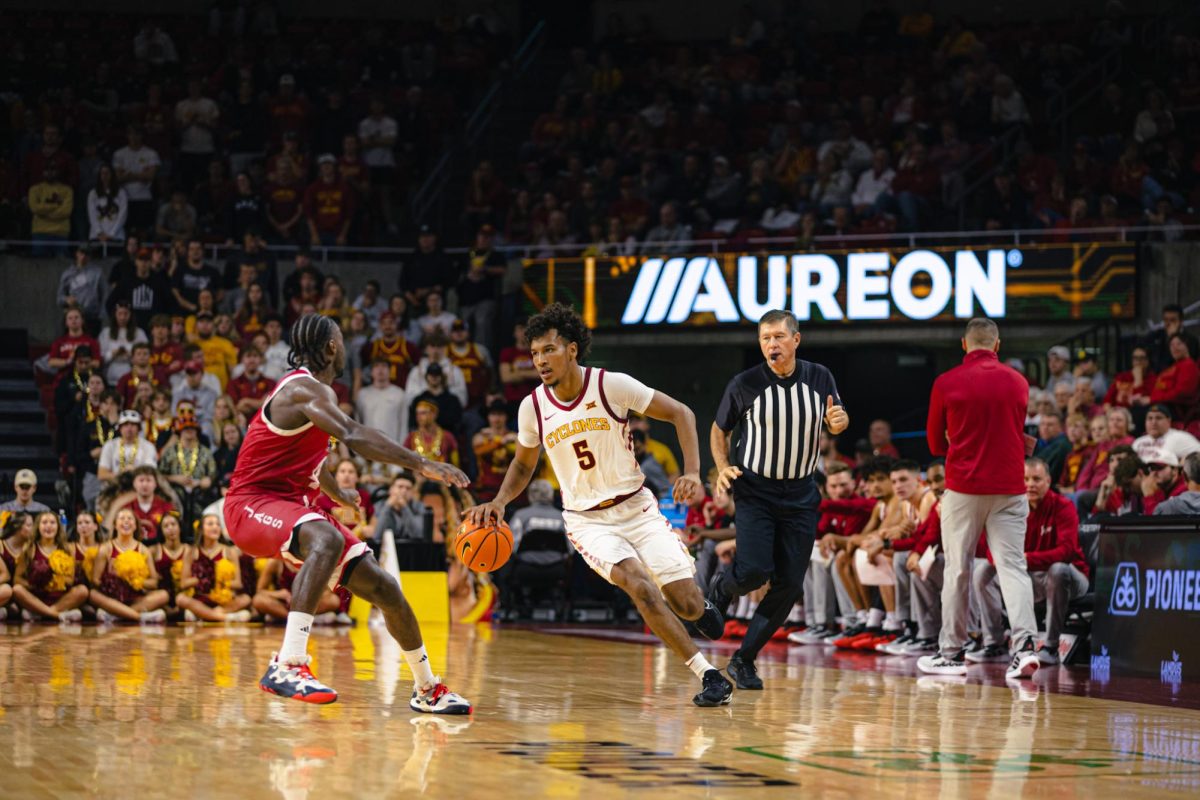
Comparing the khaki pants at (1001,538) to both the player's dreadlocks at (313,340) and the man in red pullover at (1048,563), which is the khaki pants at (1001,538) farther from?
the player's dreadlocks at (313,340)

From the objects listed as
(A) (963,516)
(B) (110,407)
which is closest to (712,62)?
(B) (110,407)

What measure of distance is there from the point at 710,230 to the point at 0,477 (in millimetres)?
8532

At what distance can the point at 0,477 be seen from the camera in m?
16.7

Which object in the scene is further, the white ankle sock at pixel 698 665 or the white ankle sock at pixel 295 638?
the white ankle sock at pixel 698 665

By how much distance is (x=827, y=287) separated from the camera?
1784cm

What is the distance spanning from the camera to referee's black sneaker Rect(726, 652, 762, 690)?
8164mm

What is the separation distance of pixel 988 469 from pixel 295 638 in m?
4.18

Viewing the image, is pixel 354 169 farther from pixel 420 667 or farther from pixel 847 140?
pixel 420 667

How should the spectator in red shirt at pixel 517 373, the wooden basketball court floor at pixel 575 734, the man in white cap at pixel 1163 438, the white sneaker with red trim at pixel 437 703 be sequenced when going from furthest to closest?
the spectator in red shirt at pixel 517 373 < the man in white cap at pixel 1163 438 < the white sneaker with red trim at pixel 437 703 < the wooden basketball court floor at pixel 575 734

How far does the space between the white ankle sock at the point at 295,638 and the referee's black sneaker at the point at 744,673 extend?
251cm

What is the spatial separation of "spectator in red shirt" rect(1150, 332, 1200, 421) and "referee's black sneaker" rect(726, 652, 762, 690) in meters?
6.95

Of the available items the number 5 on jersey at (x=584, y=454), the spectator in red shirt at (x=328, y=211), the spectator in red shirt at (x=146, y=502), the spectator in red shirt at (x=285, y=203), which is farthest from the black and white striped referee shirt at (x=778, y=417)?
the spectator in red shirt at (x=285, y=203)

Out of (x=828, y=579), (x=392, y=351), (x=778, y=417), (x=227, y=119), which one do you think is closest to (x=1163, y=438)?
(x=828, y=579)

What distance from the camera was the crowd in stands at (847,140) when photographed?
18609 millimetres
